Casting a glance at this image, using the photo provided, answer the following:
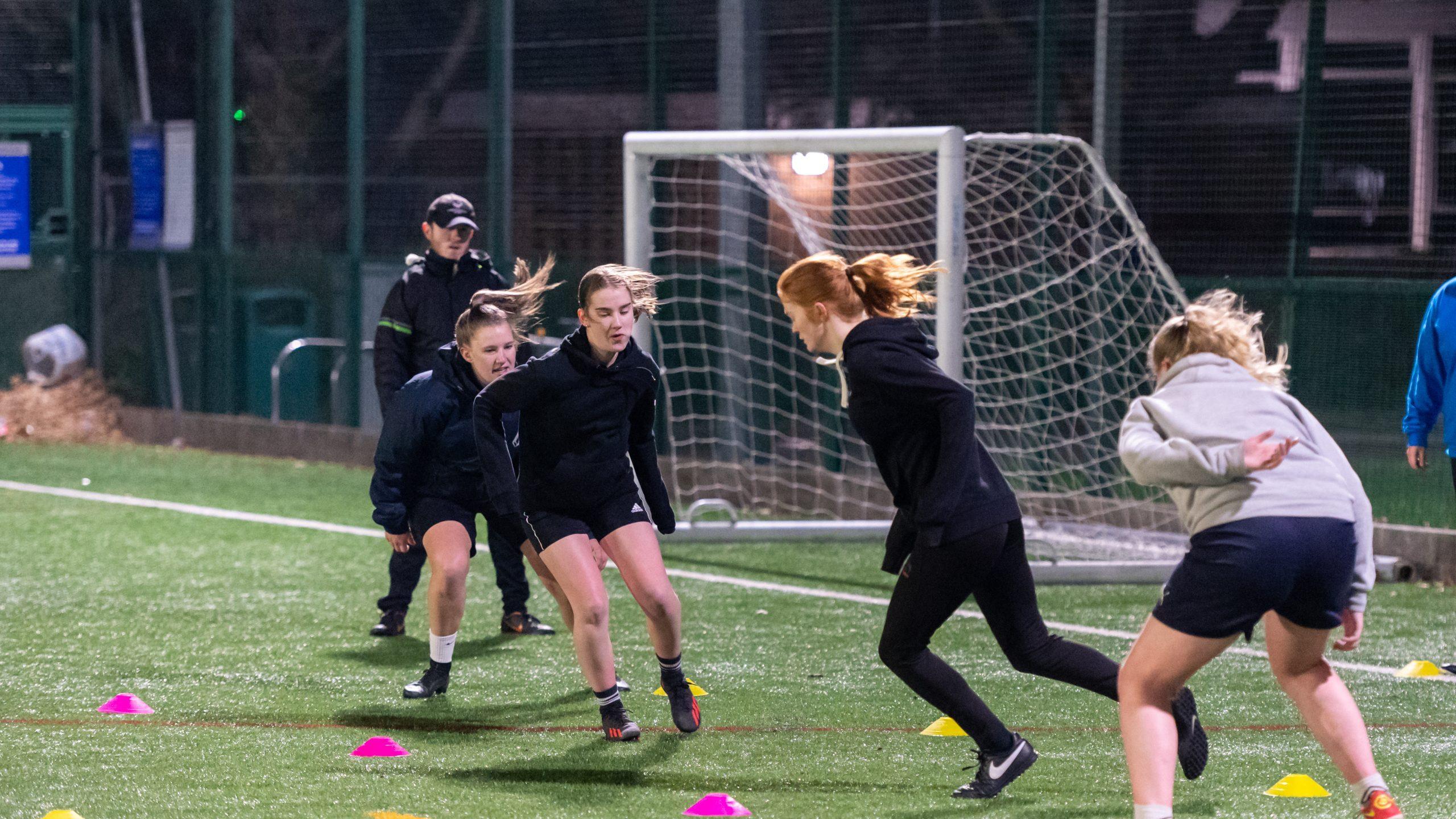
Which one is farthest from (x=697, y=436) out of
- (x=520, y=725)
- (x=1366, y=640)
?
(x=520, y=725)

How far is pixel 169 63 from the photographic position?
16.4 m

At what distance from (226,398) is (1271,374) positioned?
13.0 meters

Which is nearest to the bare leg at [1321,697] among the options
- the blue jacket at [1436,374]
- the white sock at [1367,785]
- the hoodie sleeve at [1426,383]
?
the white sock at [1367,785]

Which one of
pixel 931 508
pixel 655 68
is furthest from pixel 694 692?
pixel 655 68

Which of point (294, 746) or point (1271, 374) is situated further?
point (294, 746)

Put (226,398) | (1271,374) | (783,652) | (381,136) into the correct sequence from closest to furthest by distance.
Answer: (1271,374), (783,652), (381,136), (226,398)

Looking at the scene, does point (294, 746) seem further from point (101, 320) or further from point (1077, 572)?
point (101, 320)

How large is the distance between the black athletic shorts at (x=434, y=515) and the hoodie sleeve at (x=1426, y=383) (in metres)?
3.64

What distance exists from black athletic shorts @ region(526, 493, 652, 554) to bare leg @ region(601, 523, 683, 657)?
0.03 m

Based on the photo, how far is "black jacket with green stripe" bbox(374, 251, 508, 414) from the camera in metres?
7.95

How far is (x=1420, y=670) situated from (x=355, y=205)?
33.3 ft

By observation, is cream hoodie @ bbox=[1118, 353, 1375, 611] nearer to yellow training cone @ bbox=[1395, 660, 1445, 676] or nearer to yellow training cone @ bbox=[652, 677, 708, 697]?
yellow training cone @ bbox=[652, 677, 708, 697]

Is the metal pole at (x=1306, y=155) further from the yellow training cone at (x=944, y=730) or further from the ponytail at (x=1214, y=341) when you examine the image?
the ponytail at (x=1214, y=341)

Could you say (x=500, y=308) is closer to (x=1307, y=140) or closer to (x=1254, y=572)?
(x=1254, y=572)
